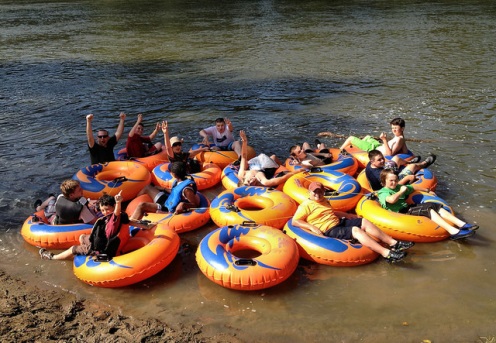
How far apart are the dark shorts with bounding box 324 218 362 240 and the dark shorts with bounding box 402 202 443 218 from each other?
3.18 ft

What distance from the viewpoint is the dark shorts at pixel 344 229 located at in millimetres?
6023

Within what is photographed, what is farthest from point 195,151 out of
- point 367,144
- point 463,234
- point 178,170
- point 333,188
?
point 463,234

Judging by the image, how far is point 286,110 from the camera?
13.2 metres

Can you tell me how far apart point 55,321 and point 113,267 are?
32.9 inches

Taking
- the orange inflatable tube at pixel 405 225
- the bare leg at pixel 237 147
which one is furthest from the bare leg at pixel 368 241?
the bare leg at pixel 237 147

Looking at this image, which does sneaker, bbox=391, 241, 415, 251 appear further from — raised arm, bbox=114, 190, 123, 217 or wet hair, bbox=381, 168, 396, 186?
raised arm, bbox=114, 190, 123, 217

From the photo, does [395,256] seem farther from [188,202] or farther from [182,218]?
[188,202]

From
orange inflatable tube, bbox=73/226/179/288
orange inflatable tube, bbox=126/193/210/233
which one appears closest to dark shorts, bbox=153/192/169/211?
orange inflatable tube, bbox=126/193/210/233

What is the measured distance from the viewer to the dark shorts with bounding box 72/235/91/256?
5.75m

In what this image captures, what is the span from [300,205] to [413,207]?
172cm

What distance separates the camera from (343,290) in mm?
5488

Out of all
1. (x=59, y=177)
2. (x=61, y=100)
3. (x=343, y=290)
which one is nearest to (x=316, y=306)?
(x=343, y=290)

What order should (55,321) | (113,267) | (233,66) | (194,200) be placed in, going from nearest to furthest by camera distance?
(55,321), (113,267), (194,200), (233,66)

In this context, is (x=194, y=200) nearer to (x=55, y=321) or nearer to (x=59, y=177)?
(x=55, y=321)
